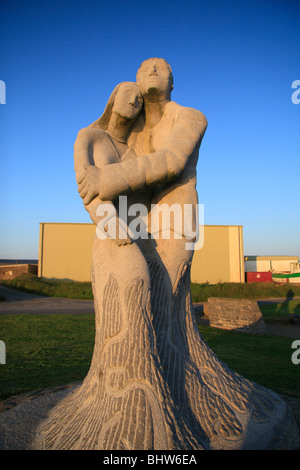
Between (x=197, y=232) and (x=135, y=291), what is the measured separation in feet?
2.66

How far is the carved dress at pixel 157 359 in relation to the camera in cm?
213

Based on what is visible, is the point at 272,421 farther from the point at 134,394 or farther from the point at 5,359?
the point at 5,359

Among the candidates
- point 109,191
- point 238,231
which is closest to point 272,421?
point 109,191

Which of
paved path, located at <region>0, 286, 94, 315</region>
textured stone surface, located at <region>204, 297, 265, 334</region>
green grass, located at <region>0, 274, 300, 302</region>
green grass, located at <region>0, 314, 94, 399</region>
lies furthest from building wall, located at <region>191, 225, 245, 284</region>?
green grass, located at <region>0, 314, 94, 399</region>

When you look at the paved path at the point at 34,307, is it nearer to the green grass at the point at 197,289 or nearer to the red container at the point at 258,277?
the green grass at the point at 197,289

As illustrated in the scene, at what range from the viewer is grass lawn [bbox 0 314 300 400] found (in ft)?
16.6

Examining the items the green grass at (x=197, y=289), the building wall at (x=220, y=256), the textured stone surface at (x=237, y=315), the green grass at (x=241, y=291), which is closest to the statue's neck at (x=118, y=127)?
the textured stone surface at (x=237, y=315)

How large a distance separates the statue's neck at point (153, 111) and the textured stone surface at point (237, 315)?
27.6ft

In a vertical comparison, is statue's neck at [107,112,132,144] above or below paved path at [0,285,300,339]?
above

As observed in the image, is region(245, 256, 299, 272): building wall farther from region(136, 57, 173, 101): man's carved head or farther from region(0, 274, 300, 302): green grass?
region(136, 57, 173, 101): man's carved head

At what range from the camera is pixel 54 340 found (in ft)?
26.8

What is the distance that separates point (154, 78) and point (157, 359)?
2242mm

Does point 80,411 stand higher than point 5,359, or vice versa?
point 80,411

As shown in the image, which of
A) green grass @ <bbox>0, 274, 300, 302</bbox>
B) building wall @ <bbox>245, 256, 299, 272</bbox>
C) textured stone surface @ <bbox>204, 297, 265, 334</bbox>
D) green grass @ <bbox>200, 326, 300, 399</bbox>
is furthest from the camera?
building wall @ <bbox>245, 256, 299, 272</bbox>
